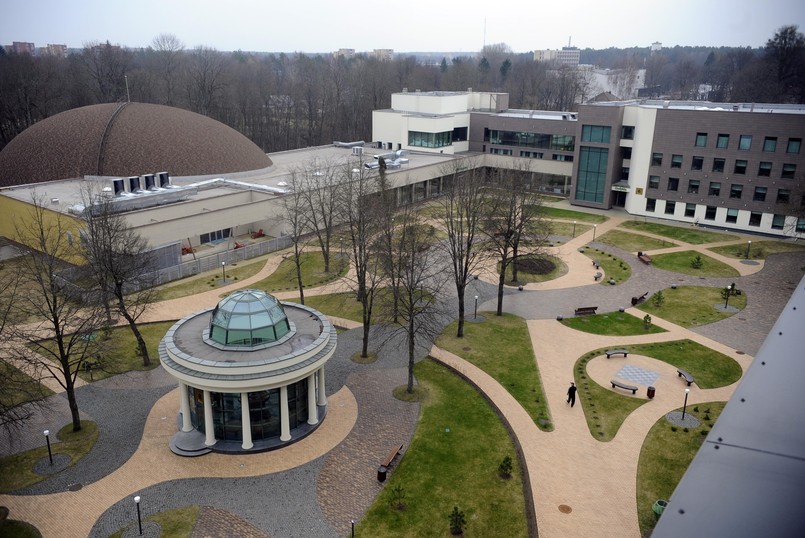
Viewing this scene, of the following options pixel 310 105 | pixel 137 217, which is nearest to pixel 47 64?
pixel 310 105

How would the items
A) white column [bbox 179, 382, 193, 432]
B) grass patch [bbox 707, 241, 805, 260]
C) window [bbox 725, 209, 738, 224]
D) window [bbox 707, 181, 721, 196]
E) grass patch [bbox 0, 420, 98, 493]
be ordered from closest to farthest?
grass patch [bbox 0, 420, 98, 493], white column [bbox 179, 382, 193, 432], grass patch [bbox 707, 241, 805, 260], window [bbox 725, 209, 738, 224], window [bbox 707, 181, 721, 196]

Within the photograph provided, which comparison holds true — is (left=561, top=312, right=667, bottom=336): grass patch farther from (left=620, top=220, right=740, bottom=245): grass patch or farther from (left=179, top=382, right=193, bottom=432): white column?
(left=179, top=382, right=193, bottom=432): white column

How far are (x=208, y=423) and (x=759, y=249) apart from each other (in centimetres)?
5555

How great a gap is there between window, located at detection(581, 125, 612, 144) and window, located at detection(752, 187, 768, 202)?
58.0 feet

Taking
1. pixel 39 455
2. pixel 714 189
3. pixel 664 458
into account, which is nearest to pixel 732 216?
pixel 714 189

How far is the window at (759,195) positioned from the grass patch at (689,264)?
12055mm

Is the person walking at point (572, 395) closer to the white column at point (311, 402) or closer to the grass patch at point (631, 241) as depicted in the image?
the white column at point (311, 402)

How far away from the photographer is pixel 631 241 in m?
60.9

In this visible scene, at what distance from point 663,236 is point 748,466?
6256cm

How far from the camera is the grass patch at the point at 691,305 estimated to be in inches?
1650

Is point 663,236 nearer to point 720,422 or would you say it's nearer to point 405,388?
point 405,388

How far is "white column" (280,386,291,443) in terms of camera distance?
26.9 metres

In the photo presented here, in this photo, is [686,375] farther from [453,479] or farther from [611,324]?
[453,479]

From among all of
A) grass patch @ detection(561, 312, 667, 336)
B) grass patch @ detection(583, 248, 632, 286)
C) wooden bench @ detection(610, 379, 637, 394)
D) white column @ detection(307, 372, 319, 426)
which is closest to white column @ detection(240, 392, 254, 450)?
white column @ detection(307, 372, 319, 426)
